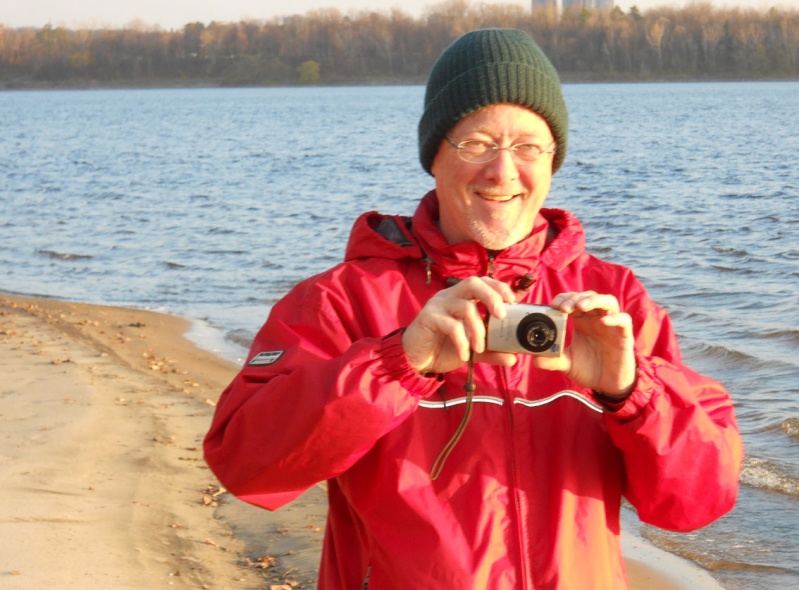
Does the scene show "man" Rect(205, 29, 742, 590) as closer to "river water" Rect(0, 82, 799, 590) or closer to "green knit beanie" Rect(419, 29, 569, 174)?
"green knit beanie" Rect(419, 29, 569, 174)

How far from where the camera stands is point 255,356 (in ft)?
7.94

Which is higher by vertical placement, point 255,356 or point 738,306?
point 255,356

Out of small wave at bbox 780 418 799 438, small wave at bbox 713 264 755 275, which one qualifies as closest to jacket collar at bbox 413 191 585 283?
small wave at bbox 780 418 799 438

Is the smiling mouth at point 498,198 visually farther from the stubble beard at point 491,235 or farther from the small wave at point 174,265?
the small wave at point 174,265

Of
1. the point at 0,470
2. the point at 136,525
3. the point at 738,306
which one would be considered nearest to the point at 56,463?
the point at 0,470

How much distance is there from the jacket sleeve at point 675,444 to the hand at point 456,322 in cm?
28

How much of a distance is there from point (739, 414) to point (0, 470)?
526 centimetres

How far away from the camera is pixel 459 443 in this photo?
7.71 feet

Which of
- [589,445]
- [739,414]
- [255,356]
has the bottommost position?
[739,414]

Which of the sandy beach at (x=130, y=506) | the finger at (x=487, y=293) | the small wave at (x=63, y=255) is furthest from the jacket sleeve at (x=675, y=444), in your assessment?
the small wave at (x=63, y=255)

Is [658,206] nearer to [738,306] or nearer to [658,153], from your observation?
[738,306]

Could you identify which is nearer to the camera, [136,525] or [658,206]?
[136,525]

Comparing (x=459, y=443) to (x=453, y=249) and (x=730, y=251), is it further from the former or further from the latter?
(x=730, y=251)

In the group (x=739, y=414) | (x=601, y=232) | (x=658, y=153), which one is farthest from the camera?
(x=658, y=153)
